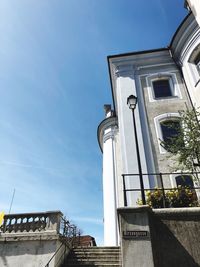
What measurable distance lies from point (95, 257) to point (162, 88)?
489 inches

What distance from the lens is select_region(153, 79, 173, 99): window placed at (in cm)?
1532

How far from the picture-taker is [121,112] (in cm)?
1469

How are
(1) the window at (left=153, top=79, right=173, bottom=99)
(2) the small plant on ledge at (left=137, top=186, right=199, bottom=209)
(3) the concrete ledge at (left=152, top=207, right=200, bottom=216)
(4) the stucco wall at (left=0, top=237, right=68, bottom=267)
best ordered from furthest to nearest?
(1) the window at (left=153, top=79, right=173, bottom=99) < (4) the stucco wall at (left=0, top=237, right=68, bottom=267) < (2) the small plant on ledge at (left=137, top=186, right=199, bottom=209) < (3) the concrete ledge at (left=152, top=207, right=200, bottom=216)

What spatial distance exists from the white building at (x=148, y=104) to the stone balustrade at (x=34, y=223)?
3987 mm

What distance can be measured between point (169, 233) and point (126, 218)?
1.22m

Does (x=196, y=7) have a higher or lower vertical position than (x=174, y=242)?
higher

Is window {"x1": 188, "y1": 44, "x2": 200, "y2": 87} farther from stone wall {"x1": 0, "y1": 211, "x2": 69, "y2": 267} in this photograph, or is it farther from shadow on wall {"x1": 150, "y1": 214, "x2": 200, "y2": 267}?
stone wall {"x1": 0, "y1": 211, "x2": 69, "y2": 267}

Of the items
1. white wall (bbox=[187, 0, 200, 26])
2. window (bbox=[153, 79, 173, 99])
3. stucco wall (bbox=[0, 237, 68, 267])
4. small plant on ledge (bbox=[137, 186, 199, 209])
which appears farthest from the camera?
window (bbox=[153, 79, 173, 99])

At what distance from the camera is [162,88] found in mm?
15758

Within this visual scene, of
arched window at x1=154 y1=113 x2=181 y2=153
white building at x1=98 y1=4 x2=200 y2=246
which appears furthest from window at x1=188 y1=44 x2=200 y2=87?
arched window at x1=154 y1=113 x2=181 y2=153

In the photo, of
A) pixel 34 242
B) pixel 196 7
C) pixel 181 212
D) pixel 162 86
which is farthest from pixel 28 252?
pixel 196 7

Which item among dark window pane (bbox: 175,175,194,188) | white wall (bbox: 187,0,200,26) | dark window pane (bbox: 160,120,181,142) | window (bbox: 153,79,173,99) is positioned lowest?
dark window pane (bbox: 175,175,194,188)

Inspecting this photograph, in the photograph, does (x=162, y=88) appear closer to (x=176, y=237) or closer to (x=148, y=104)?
(x=148, y=104)

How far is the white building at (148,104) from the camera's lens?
12266 mm
